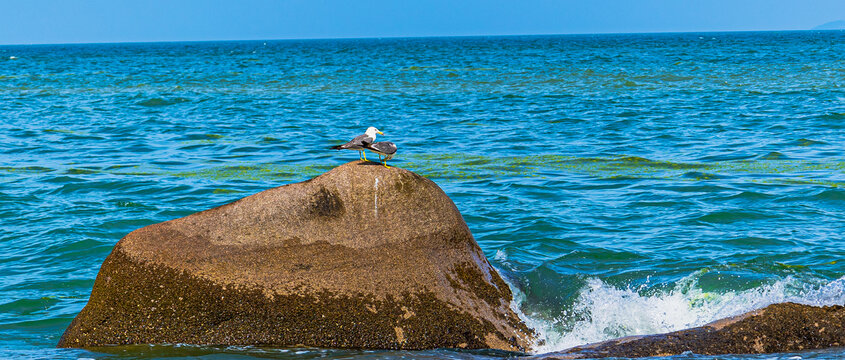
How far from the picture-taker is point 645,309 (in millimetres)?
6660

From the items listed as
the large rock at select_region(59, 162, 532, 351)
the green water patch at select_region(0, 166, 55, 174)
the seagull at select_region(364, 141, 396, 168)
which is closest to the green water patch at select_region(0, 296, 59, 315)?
the large rock at select_region(59, 162, 532, 351)

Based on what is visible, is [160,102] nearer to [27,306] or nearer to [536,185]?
[536,185]

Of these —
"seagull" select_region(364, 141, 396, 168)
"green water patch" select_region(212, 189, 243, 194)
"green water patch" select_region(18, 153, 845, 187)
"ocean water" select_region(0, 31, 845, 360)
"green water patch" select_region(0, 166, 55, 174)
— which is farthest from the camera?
"green water patch" select_region(0, 166, 55, 174)

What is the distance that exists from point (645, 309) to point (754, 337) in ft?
5.21

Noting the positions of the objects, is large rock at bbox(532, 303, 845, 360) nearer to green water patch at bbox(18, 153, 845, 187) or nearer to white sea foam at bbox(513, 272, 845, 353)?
white sea foam at bbox(513, 272, 845, 353)

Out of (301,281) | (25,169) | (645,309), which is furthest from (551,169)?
(25,169)

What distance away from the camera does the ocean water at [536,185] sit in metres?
7.00

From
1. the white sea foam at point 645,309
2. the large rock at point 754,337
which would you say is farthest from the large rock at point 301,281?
the large rock at point 754,337

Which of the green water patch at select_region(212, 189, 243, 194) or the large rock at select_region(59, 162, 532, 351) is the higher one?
the large rock at select_region(59, 162, 532, 351)

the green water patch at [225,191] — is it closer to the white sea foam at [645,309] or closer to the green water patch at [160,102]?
the white sea foam at [645,309]

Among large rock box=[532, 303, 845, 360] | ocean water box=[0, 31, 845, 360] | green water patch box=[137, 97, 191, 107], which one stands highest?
large rock box=[532, 303, 845, 360]

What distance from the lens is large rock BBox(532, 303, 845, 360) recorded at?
505 centimetres

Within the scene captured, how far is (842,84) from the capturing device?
2747 cm

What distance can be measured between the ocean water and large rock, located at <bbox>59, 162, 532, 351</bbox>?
7.5 inches
